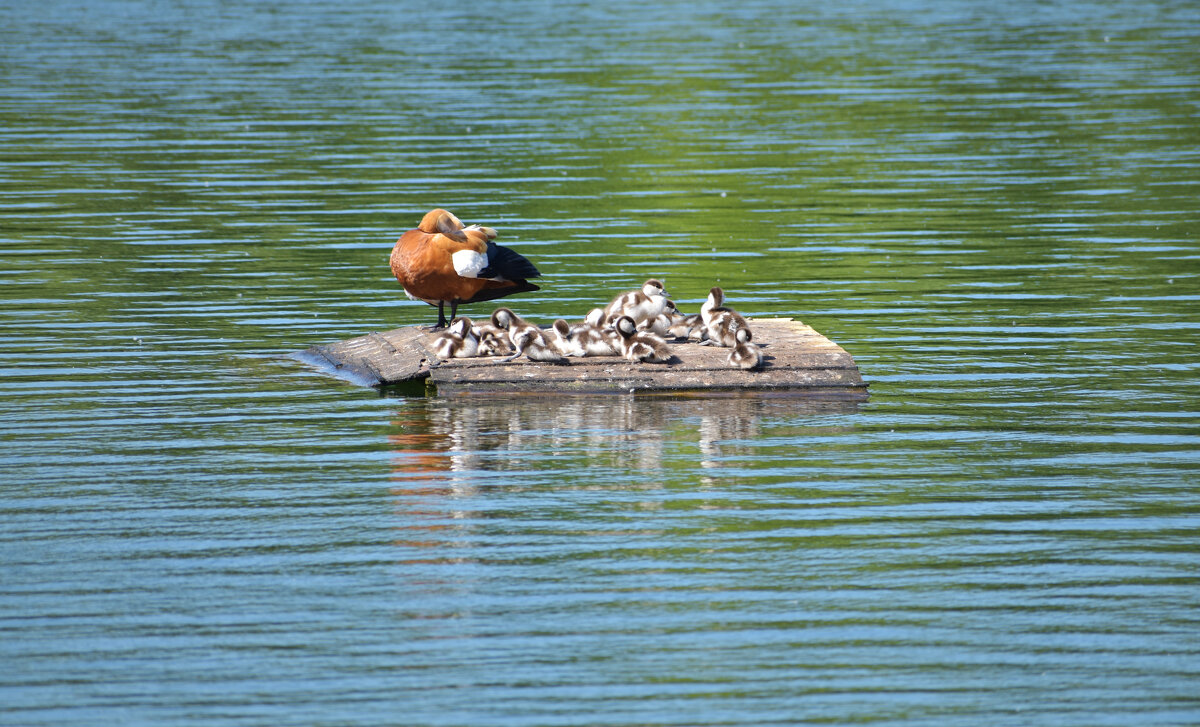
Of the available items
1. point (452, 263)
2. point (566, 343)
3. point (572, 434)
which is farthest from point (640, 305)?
point (572, 434)

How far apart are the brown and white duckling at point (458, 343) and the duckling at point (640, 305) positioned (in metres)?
1.17

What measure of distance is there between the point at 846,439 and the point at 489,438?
2.65 metres

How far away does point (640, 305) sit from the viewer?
46.9 feet

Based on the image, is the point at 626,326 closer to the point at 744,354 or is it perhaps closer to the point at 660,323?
the point at 660,323

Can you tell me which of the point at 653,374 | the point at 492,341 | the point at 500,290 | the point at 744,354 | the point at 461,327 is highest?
the point at 500,290

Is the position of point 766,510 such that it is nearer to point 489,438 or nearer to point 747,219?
point 489,438

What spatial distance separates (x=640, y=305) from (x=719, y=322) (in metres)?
0.71

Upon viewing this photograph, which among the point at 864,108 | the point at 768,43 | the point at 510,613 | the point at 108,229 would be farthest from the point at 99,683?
the point at 768,43

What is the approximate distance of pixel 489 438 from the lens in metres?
12.4

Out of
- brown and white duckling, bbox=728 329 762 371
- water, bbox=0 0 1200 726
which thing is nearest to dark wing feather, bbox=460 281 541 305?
water, bbox=0 0 1200 726

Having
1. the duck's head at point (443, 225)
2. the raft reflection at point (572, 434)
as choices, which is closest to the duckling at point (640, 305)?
the raft reflection at point (572, 434)

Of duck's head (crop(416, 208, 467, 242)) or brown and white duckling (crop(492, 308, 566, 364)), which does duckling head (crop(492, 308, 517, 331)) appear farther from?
duck's head (crop(416, 208, 467, 242))

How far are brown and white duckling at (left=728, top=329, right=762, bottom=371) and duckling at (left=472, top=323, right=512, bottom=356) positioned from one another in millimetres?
1943

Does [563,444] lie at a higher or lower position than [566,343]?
lower
